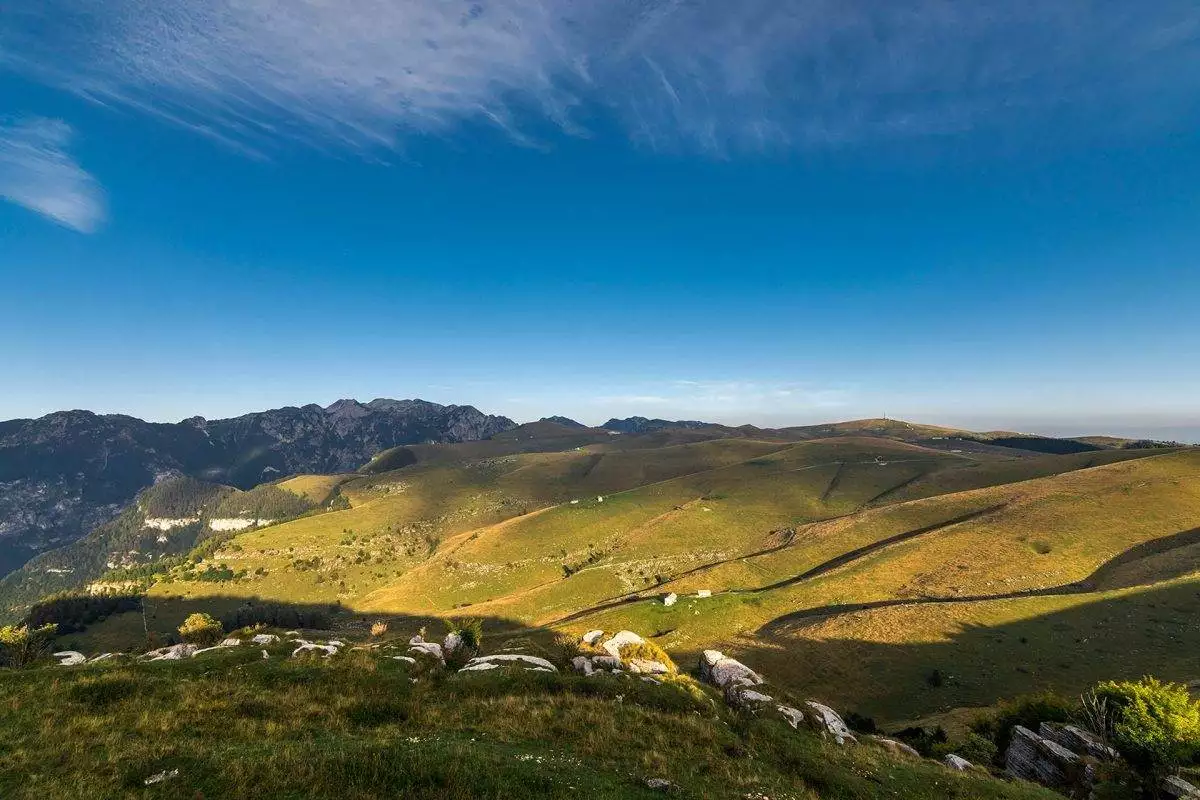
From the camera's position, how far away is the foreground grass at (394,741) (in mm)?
14992

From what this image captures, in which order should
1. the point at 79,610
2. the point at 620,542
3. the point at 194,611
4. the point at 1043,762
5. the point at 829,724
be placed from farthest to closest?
1. the point at 79,610
2. the point at 194,611
3. the point at 620,542
4. the point at 829,724
5. the point at 1043,762

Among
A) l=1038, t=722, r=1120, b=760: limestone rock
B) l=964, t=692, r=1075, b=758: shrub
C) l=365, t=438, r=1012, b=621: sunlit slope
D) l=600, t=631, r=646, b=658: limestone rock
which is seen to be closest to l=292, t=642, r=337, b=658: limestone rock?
l=600, t=631, r=646, b=658: limestone rock

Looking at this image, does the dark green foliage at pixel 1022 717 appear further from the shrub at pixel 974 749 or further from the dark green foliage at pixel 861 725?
the dark green foliage at pixel 861 725

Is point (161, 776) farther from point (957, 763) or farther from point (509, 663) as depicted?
point (957, 763)

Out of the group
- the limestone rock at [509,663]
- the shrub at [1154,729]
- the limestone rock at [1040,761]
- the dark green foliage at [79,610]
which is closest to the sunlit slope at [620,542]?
the limestone rock at [509,663]

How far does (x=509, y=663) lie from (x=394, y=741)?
58.5 feet

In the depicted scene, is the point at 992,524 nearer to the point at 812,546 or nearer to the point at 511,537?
the point at 812,546

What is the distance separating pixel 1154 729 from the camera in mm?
25266

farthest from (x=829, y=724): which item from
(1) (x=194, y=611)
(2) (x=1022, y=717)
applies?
(1) (x=194, y=611)

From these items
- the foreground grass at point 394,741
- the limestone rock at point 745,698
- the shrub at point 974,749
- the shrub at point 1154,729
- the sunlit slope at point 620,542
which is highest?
the foreground grass at point 394,741

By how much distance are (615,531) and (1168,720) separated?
140 m

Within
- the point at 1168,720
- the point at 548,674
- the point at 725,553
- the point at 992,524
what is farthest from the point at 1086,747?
the point at 725,553

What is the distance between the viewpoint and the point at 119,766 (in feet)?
50.6

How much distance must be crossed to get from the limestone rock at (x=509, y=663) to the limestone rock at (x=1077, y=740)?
31.2 metres
